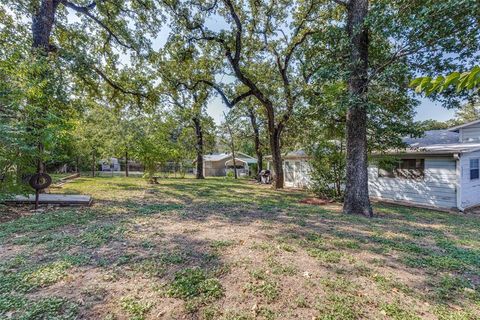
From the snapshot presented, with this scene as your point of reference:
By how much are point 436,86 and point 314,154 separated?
9629 millimetres

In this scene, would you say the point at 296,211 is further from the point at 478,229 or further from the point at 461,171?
the point at 461,171

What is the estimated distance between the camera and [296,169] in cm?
1598

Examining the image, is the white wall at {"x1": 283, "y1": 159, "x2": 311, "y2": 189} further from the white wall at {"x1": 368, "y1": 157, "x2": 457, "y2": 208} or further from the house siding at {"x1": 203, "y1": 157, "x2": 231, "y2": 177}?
the house siding at {"x1": 203, "y1": 157, "x2": 231, "y2": 177}

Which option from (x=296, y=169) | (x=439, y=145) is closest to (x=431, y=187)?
(x=439, y=145)

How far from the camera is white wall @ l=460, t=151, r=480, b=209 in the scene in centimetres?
872

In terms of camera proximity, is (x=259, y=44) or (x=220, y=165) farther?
(x=220, y=165)

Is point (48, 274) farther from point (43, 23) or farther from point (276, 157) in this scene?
point (276, 157)

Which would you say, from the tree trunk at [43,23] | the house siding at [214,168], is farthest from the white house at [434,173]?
the house siding at [214,168]

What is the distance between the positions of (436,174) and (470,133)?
344 cm

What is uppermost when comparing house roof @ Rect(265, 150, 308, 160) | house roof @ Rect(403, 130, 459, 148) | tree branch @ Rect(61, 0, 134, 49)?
tree branch @ Rect(61, 0, 134, 49)

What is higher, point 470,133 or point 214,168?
point 470,133

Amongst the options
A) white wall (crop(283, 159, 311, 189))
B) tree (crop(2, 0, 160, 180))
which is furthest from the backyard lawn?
white wall (crop(283, 159, 311, 189))

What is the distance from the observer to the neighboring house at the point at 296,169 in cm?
1502

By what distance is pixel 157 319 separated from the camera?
2137mm
